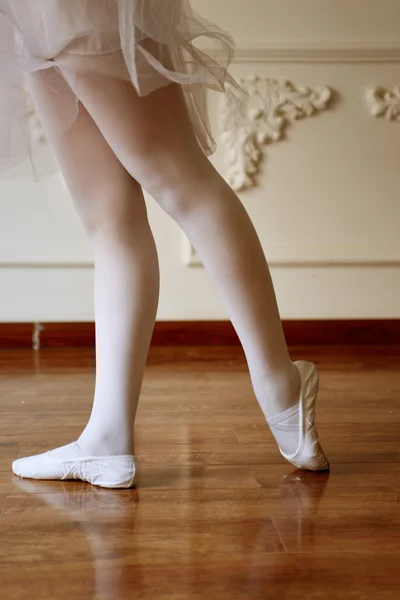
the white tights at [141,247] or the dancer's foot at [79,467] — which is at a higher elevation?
the white tights at [141,247]

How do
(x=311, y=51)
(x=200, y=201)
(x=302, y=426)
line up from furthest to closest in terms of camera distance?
(x=311, y=51), (x=302, y=426), (x=200, y=201)

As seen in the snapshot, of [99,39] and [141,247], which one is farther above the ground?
[99,39]

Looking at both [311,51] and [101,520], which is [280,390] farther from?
[311,51]

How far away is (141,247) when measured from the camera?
3.43 ft

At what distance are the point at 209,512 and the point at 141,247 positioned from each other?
1.18ft

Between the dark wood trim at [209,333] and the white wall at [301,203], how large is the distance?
0.11 feet

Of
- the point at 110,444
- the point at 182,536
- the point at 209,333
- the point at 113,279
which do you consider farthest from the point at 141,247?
the point at 209,333

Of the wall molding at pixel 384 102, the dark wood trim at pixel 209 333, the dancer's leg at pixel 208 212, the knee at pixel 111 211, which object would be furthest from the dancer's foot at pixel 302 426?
the wall molding at pixel 384 102

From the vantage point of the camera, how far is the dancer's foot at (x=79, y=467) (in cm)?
→ 103

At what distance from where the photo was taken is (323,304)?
2471 millimetres

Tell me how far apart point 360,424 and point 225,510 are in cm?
53

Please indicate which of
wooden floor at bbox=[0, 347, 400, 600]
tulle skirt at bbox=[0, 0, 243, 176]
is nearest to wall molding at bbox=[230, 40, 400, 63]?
wooden floor at bbox=[0, 347, 400, 600]

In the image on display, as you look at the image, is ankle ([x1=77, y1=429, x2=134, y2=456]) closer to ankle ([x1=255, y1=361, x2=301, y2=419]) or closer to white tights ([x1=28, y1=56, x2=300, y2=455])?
white tights ([x1=28, y1=56, x2=300, y2=455])

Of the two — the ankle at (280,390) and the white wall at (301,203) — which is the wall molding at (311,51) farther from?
the ankle at (280,390)
